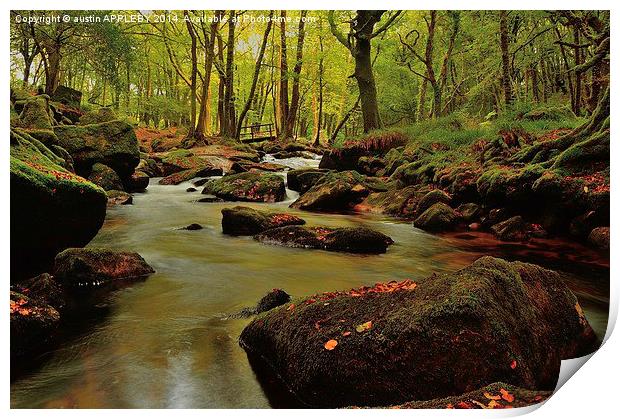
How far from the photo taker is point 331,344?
211 centimetres

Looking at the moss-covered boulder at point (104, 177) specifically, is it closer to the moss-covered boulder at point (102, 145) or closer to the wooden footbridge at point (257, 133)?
the moss-covered boulder at point (102, 145)

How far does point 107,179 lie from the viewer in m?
9.89

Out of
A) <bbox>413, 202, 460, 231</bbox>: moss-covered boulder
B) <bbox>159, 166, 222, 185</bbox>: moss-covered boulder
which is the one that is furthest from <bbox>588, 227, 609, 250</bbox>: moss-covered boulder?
<bbox>159, 166, 222, 185</bbox>: moss-covered boulder

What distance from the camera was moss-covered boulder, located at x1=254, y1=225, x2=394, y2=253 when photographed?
17.7 feet

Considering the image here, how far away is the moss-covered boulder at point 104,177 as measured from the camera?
9719 millimetres

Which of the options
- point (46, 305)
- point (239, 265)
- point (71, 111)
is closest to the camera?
point (46, 305)

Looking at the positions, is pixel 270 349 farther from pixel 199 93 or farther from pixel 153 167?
pixel 199 93

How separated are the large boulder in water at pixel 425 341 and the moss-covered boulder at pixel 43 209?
201cm

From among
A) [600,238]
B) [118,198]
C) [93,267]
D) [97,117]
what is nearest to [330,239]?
[93,267]

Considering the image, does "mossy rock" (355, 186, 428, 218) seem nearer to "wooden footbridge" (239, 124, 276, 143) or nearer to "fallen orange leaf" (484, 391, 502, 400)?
"fallen orange leaf" (484, 391, 502, 400)

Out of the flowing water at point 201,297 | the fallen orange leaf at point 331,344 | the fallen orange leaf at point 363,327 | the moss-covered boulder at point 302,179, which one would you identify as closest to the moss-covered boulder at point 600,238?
the flowing water at point 201,297

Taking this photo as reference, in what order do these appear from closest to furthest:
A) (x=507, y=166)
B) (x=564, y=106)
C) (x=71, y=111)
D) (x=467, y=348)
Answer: (x=467, y=348) → (x=507, y=166) → (x=564, y=106) → (x=71, y=111)

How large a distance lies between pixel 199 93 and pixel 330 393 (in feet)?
57.3
